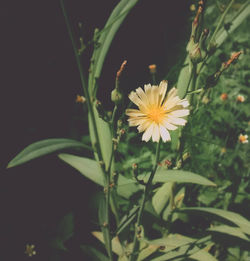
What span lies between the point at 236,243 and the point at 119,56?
4.31ft

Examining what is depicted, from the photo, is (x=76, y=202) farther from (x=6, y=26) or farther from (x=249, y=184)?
(x=6, y=26)

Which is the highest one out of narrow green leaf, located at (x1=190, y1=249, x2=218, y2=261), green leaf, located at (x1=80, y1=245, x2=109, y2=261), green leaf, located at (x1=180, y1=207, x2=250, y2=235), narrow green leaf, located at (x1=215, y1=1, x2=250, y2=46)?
narrow green leaf, located at (x1=215, y1=1, x2=250, y2=46)


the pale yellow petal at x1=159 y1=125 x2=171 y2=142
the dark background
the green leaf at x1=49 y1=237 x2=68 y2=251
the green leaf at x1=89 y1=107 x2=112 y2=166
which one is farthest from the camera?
the dark background

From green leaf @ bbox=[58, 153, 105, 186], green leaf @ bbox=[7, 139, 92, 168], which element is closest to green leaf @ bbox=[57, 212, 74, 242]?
A: green leaf @ bbox=[58, 153, 105, 186]

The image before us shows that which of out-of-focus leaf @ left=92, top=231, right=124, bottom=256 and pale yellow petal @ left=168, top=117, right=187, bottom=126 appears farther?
out-of-focus leaf @ left=92, top=231, right=124, bottom=256

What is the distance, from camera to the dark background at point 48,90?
1.29m

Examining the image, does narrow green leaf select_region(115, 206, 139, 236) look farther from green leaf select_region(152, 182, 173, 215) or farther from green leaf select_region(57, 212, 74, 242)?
green leaf select_region(57, 212, 74, 242)

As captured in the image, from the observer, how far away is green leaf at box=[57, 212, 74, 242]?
1.18 metres

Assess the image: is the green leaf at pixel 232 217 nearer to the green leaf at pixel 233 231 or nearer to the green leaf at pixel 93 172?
the green leaf at pixel 233 231

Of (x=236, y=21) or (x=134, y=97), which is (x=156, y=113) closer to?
(x=134, y=97)

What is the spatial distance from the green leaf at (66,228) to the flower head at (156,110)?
0.62 metres

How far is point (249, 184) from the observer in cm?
129

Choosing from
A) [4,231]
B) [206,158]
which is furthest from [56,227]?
[206,158]

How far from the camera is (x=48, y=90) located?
1.70 meters
